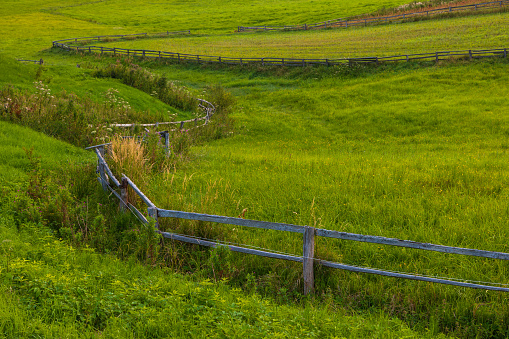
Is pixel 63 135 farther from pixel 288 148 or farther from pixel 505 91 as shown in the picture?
pixel 505 91

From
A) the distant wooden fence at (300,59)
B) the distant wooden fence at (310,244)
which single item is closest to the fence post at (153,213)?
the distant wooden fence at (310,244)

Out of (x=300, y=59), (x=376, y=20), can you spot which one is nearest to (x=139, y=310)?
(x=300, y=59)

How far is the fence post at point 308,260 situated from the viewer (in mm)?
5457

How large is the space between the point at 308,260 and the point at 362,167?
21.2ft

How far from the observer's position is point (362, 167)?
11.4m

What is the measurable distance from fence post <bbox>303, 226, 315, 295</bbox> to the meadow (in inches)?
7.1

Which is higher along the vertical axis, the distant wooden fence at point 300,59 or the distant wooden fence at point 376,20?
the distant wooden fence at point 376,20

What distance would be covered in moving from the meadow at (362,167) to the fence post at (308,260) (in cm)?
18

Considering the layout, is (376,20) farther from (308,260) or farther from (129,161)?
(308,260)

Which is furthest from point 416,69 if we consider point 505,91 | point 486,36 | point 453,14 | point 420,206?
point 420,206

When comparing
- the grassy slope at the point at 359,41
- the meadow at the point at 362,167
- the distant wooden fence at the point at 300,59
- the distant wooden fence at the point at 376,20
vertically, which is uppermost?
the distant wooden fence at the point at 376,20

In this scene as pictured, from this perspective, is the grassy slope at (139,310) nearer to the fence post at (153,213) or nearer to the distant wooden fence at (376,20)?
the fence post at (153,213)

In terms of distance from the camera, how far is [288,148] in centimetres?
1778

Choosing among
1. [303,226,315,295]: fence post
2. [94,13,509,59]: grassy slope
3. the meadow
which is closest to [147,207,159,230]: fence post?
the meadow
